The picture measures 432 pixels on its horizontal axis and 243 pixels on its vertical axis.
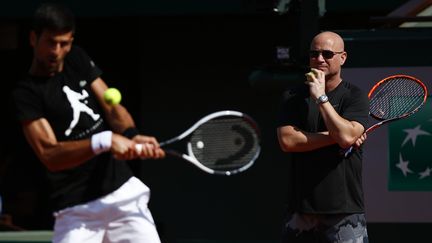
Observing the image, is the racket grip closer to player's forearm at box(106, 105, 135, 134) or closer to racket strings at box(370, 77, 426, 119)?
player's forearm at box(106, 105, 135, 134)

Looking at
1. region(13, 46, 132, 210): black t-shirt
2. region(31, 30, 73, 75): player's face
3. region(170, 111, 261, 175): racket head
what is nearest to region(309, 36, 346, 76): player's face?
region(170, 111, 261, 175): racket head

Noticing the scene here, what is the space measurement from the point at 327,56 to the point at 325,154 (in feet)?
2.06

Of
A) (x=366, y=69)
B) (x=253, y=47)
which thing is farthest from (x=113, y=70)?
(x=366, y=69)

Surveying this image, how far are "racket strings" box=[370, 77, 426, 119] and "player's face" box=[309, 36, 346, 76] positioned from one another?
688 mm

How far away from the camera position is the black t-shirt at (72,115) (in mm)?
5918

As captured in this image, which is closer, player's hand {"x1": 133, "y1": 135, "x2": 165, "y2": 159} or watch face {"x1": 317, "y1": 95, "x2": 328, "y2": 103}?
player's hand {"x1": 133, "y1": 135, "x2": 165, "y2": 159}

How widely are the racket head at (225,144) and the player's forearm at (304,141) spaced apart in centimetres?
21

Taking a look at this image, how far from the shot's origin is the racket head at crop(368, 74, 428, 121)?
24.0ft

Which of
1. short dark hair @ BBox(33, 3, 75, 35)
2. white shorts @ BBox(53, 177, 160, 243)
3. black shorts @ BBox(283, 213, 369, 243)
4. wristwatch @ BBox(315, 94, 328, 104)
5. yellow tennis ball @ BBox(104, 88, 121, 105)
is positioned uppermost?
short dark hair @ BBox(33, 3, 75, 35)

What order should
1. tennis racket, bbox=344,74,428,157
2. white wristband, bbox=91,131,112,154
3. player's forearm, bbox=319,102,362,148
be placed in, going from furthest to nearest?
1. tennis racket, bbox=344,74,428,157
2. player's forearm, bbox=319,102,362,148
3. white wristband, bbox=91,131,112,154

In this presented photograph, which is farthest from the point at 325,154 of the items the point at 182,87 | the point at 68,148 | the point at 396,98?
the point at 182,87

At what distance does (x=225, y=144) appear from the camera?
644 centimetres

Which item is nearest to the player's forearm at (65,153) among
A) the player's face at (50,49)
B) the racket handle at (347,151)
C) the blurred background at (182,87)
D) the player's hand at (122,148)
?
the player's hand at (122,148)

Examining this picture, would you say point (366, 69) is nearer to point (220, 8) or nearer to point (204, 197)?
point (220, 8)
